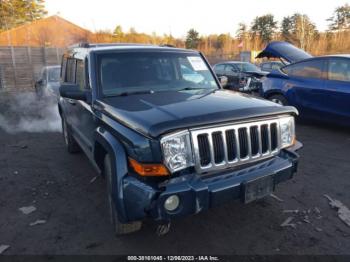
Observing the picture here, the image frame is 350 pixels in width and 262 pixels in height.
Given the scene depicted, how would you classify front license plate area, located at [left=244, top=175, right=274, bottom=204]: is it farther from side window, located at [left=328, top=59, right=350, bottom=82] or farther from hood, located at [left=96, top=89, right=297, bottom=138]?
side window, located at [left=328, top=59, right=350, bottom=82]

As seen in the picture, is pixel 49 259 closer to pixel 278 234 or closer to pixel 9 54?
pixel 278 234

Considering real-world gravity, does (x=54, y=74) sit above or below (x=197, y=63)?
below

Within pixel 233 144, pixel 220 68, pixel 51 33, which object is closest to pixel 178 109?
pixel 233 144

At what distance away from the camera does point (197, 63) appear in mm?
4262

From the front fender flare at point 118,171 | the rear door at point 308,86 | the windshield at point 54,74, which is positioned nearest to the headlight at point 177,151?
the front fender flare at point 118,171

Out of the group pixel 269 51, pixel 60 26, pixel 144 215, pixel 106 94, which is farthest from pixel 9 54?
pixel 60 26

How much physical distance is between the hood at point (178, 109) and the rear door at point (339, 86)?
3706mm

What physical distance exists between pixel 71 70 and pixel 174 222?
2.95 m

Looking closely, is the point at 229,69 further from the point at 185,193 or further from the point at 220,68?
the point at 185,193

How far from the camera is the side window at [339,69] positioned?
620 cm

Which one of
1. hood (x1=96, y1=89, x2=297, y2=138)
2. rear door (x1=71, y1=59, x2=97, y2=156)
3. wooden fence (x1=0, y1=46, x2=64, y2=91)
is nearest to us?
hood (x1=96, y1=89, x2=297, y2=138)

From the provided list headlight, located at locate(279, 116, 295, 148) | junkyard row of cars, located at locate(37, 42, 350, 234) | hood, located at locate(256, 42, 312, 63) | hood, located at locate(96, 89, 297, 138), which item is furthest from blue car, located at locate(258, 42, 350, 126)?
hood, located at locate(96, 89, 297, 138)

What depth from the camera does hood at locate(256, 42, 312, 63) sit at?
7664 mm

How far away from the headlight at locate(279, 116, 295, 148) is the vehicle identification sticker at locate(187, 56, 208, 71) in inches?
60.7
